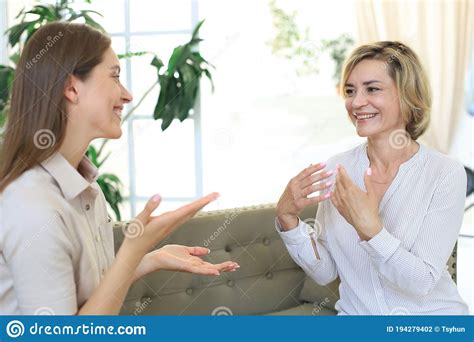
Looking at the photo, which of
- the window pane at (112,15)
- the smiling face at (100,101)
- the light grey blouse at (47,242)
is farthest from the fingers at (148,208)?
the window pane at (112,15)

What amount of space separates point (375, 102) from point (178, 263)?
0.66 m

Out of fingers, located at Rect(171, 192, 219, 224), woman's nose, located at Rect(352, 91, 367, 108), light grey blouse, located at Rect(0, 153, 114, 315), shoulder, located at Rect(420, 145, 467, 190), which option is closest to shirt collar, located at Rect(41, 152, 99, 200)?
light grey blouse, located at Rect(0, 153, 114, 315)

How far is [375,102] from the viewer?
1.67 meters

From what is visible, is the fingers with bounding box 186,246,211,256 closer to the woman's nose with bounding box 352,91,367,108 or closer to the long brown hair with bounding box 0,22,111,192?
the long brown hair with bounding box 0,22,111,192

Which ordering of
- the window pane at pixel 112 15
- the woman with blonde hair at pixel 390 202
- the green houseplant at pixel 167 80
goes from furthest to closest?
the window pane at pixel 112 15 → the green houseplant at pixel 167 80 → the woman with blonde hair at pixel 390 202

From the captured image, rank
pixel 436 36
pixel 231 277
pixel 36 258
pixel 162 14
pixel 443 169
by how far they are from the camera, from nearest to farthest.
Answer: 1. pixel 36 258
2. pixel 443 169
3. pixel 231 277
4. pixel 436 36
5. pixel 162 14

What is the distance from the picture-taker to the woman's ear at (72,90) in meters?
1.23

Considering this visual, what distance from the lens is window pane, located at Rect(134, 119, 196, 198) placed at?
4148 millimetres

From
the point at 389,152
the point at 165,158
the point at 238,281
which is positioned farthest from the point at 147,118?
the point at 389,152

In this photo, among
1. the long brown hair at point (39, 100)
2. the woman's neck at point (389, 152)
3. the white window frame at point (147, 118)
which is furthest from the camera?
the white window frame at point (147, 118)

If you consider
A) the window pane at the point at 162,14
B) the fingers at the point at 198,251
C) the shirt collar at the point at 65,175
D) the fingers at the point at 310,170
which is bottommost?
the fingers at the point at 198,251

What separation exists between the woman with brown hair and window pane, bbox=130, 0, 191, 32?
9.09ft

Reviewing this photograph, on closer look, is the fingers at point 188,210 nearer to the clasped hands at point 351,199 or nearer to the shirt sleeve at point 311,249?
the clasped hands at point 351,199

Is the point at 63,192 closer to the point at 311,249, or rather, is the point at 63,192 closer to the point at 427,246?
the point at 311,249
